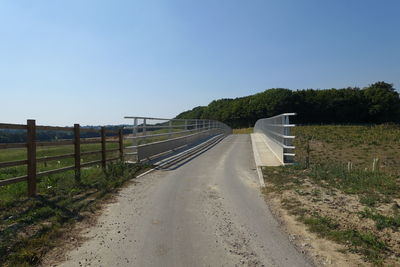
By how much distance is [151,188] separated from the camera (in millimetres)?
7707

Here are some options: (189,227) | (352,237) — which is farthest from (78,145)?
(352,237)

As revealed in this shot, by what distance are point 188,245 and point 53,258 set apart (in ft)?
5.69

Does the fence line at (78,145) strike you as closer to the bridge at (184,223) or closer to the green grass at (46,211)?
the bridge at (184,223)

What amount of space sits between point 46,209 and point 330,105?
84053 millimetres

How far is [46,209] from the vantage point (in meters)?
5.68

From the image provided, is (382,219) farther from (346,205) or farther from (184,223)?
(184,223)

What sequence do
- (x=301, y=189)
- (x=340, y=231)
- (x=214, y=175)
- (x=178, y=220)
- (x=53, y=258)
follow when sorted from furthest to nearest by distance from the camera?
(x=214, y=175) → (x=301, y=189) → (x=178, y=220) → (x=340, y=231) → (x=53, y=258)

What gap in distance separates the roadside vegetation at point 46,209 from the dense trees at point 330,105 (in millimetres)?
75241

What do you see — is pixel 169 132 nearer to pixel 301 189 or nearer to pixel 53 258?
pixel 301 189

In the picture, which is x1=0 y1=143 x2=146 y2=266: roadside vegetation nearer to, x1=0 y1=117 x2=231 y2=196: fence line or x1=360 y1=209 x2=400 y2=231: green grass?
x1=0 y1=117 x2=231 y2=196: fence line

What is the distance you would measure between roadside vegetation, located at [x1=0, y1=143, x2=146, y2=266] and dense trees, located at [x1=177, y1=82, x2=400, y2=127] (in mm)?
75241

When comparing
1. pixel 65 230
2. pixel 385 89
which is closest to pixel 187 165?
pixel 65 230

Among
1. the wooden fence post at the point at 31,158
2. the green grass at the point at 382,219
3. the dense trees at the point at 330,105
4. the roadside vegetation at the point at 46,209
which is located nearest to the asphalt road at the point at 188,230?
the roadside vegetation at the point at 46,209

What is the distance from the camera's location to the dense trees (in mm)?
78188
